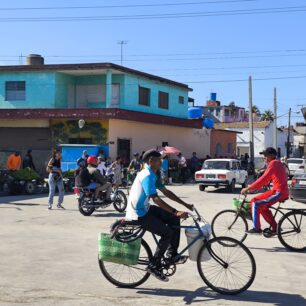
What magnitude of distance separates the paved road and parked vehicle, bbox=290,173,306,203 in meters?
7.53

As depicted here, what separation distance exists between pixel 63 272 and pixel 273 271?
10.0 feet

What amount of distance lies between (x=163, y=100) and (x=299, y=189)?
2223 cm

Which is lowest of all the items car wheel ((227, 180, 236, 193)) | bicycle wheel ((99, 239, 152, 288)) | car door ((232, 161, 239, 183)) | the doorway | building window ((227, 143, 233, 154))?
bicycle wheel ((99, 239, 152, 288))

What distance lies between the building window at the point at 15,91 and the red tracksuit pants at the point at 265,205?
2731cm

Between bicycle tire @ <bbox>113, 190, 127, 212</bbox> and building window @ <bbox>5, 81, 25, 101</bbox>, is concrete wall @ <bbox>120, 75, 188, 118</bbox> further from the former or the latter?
bicycle tire @ <bbox>113, 190, 127, 212</bbox>

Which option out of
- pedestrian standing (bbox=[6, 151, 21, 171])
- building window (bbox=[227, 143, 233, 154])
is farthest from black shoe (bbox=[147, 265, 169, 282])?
building window (bbox=[227, 143, 233, 154])

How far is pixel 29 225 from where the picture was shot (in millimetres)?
12617

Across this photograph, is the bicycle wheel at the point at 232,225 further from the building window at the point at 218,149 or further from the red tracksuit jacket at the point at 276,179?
the building window at the point at 218,149

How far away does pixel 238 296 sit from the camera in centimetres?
650

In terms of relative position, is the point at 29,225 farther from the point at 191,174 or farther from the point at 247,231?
the point at 191,174

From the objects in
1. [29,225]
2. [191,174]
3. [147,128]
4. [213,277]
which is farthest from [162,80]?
[213,277]

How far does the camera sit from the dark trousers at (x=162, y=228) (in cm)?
657

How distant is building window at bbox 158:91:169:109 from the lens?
3859cm

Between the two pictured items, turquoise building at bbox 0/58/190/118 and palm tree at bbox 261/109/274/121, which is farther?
palm tree at bbox 261/109/274/121
